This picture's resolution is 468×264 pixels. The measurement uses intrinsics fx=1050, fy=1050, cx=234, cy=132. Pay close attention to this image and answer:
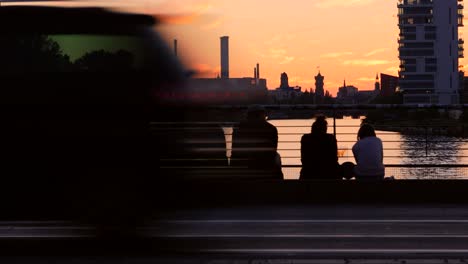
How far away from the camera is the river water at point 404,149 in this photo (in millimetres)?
16891

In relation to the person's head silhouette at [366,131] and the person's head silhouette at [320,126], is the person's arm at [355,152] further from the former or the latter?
the person's head silhouette at [320,126]

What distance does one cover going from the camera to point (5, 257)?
9.03 m

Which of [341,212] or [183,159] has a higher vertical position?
[183,159]

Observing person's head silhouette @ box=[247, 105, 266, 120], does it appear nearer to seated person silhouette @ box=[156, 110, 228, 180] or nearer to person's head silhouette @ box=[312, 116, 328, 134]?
person's head silhouette @ box=[312, 116, 328, 134]

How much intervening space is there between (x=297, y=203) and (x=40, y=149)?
20.7 feet

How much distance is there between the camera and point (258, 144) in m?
14.6

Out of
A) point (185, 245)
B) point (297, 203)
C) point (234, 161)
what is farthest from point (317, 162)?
point (185, 245)

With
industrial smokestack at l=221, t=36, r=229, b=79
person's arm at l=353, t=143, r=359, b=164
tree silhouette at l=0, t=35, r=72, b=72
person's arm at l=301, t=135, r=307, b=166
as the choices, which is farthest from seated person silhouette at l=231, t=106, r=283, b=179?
tree silhouette at l=0, t=35, r=72, b=72

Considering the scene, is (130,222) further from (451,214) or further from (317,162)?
(317,162)

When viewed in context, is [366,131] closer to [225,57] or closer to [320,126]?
[320,126]

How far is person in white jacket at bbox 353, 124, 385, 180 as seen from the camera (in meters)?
14.8

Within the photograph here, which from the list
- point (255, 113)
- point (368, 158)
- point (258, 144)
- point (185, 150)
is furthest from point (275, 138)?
point (185, 150)

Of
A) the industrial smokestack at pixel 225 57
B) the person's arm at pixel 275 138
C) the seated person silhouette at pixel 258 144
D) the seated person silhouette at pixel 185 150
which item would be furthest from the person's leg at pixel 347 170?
the industrial smokestack at pixel 225 57

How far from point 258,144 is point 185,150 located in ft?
18.6
